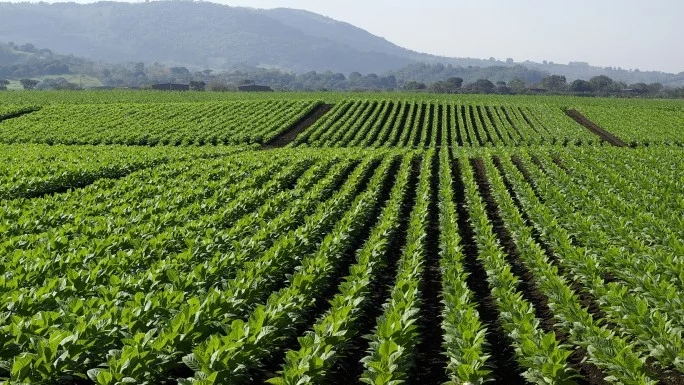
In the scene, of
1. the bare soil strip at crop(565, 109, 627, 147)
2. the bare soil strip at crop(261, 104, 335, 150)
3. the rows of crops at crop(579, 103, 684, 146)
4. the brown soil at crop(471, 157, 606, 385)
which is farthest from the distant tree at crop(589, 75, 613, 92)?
the brown soil at crop(471, 157, 606, 385)

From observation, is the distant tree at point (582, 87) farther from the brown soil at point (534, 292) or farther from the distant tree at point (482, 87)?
the brown soil at point (534, 292)

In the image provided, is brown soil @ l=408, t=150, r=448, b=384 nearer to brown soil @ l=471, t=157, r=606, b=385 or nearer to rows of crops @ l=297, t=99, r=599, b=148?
brown soil @ l=471, t=157, r=606, b=385

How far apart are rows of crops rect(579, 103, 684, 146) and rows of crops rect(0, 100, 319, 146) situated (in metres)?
25.0

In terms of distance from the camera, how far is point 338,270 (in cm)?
1161

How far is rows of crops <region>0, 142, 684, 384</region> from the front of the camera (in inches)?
243

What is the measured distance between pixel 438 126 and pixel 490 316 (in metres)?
41.7

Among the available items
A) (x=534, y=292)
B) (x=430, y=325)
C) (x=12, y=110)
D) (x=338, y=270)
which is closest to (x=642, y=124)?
(x=534, y=292)

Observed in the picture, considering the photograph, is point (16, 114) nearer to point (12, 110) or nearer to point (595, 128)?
point (12, 110)

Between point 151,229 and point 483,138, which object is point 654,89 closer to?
point 483,138

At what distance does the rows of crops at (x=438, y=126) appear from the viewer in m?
41.0

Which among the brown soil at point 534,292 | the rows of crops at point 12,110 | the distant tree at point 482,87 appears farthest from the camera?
the distant tree at point 482,87

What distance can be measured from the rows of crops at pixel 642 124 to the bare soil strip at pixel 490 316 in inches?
1133

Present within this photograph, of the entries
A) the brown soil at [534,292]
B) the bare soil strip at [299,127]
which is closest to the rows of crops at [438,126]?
the bare soil strip at [299,127]

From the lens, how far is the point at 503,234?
49.5 feet
